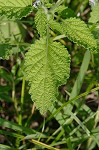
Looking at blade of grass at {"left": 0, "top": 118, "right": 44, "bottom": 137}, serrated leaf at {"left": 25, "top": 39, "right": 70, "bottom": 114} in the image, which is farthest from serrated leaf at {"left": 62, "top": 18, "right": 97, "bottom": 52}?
blade of grass at {"left": 0, "top": 118, "right": 44, "bottom": 137}

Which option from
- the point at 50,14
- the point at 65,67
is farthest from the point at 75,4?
the point at 65,67

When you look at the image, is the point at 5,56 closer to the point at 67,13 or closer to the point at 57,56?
the point at 67,13

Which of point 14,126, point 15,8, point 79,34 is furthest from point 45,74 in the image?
point 14,126

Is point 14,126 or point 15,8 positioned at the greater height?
point 15,8

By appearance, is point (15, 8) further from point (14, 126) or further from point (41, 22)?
point (14, 126)

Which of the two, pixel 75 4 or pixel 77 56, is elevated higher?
pixel 75 4

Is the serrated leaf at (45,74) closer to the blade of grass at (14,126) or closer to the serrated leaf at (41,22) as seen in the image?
the serrated leaf at (41,22)

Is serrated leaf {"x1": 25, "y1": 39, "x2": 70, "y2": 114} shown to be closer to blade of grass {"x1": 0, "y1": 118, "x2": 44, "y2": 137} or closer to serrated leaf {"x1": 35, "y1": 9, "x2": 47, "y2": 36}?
serrated leaf {"x1": 35, "y1": 9, "x2": 47, "y2": 36}
